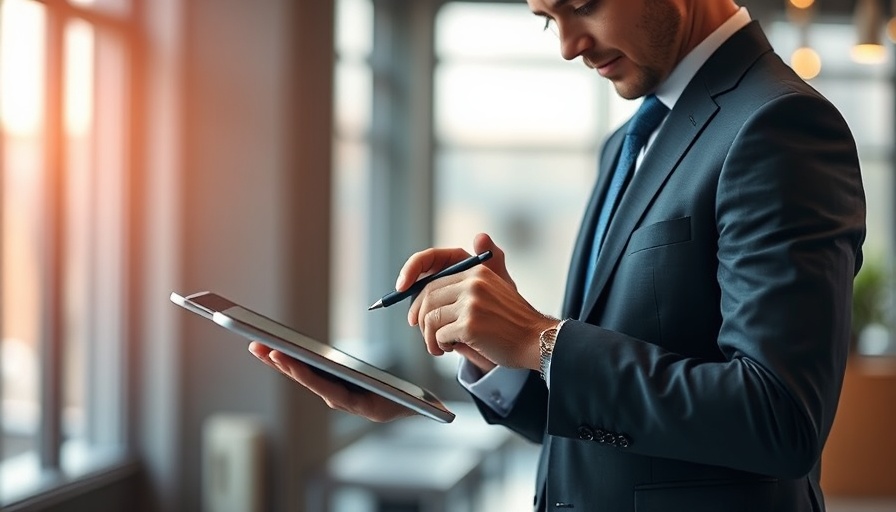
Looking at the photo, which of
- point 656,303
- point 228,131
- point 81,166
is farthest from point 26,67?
point 656,303

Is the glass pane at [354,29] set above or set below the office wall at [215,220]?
above

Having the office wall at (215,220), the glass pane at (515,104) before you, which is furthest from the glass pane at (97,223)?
the glass pane at (515,104)

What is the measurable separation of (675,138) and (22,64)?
2795 millimetres

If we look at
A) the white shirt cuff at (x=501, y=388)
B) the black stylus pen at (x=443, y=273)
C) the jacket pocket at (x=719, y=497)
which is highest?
the black stylus pen at (x=443, y=273)

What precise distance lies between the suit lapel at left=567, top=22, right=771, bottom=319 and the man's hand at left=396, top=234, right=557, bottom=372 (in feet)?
0.51

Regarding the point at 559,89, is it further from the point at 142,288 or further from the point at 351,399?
the point at 351,399

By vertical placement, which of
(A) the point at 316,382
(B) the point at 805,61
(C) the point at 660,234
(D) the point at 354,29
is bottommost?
(A) the point at 316,382

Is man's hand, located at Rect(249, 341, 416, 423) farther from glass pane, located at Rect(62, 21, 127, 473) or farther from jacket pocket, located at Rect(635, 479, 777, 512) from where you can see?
glass pane, located at Rect(62, 21, 127, 473)

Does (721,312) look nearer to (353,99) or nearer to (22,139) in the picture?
(22,139)

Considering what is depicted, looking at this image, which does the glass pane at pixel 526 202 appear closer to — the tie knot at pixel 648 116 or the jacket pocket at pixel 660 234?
the tie knot at pixel 648 116

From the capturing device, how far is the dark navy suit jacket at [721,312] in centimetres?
113

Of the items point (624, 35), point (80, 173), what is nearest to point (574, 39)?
point (624, 35)

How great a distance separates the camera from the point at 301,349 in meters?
1.27

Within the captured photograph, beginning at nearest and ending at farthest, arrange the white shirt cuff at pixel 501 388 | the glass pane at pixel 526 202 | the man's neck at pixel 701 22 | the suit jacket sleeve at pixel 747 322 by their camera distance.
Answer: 1. the suit jacket sleeve at pixel 747 322
2. the man's neck at pixel 701 22
3. the white shirt cuff at pixel 501 388
4. the glass pane at pixel 526 202
